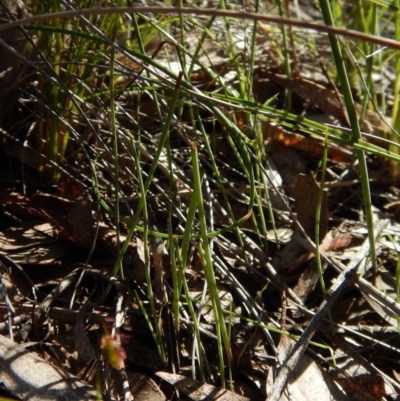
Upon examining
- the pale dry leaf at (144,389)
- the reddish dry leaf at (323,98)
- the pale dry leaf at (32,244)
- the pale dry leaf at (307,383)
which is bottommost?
the pale dry leaf at (307,383)

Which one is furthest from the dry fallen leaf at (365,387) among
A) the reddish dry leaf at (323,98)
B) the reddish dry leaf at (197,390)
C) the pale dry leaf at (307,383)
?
the reddish dry leaf at (323,98)

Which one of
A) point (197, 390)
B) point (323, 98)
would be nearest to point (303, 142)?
point (323, 98)

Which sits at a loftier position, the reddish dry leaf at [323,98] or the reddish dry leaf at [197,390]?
the reddish dry leaf at [323,98]

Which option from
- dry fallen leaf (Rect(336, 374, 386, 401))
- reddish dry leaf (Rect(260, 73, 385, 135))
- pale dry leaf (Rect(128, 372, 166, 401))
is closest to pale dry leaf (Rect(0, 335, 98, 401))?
pale dry leaf (Rect(128, 372, 166, 401))

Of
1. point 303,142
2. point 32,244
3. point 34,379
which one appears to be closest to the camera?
point 34,379

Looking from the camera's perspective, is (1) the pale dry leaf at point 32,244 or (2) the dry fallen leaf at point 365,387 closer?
(2) the dry fallen leaf at point 365,387

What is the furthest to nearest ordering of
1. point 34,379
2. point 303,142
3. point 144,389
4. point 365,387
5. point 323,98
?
point 323,98, point 303,142, point 365,387, point 144,389, point 34,379

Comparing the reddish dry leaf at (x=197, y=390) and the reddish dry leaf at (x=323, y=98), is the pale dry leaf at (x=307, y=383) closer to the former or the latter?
the reddish dry leaf at (x=197, y=390)

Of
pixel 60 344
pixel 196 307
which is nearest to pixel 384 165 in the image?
pixel 196 307

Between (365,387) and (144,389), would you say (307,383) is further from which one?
(144,389)
